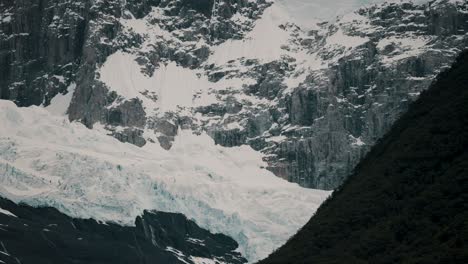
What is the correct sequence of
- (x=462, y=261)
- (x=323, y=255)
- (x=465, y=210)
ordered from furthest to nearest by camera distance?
(x=323, y=255) → (x=465, y=210) → (x=462, y=261)

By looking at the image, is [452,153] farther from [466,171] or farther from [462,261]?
[462,261]

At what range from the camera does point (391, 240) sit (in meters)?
182

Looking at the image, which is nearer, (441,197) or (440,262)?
(440,262)

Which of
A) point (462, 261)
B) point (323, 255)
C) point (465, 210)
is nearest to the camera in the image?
point (462, 261)

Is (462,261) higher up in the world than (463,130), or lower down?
lower down

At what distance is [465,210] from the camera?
177m

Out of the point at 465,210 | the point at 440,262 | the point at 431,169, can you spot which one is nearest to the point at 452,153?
the point at 431,169

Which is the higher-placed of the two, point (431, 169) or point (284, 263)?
point (431, 169)

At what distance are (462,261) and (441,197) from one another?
22412 millimetres

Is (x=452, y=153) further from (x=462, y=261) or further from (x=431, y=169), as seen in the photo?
(x=462, y=261)

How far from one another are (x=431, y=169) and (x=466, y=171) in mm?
10419

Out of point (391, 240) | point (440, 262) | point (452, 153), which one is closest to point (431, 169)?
point (452, 153)

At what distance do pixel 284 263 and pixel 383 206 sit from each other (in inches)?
586

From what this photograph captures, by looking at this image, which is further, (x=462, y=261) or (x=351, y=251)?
(x=351, y=251)
